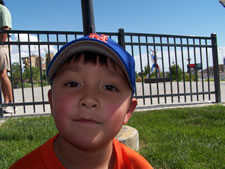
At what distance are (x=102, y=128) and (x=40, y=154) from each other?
39 cm

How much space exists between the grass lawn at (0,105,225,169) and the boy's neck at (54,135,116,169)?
36.1 inches

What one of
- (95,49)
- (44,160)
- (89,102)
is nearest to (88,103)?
(89,102)

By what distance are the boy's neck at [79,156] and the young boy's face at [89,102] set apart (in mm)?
156

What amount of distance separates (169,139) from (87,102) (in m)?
1.89

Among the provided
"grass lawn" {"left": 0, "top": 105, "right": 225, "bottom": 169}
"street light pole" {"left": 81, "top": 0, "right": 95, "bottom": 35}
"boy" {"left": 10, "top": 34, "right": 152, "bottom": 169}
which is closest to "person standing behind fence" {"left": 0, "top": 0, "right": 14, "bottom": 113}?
"grass lawn" {"left": 0, "top": 105, "right": 225, "bottom": 169}

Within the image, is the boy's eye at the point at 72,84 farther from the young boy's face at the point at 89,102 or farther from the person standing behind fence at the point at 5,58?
the person standing behind fence at the point at 5,58

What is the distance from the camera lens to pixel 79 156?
3.69ft

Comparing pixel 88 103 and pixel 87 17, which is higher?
pixel 87 17

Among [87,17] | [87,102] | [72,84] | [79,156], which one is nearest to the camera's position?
[87,102]

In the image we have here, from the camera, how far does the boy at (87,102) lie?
36.8 inches

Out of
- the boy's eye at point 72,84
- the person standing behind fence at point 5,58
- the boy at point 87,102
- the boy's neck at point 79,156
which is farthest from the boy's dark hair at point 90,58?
the person standing behind fence at point 5,58

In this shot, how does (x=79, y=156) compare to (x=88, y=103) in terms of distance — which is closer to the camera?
(x=88, y=103)

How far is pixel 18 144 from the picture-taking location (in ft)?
7.70

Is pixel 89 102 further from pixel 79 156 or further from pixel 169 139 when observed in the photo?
pixel 169 139
